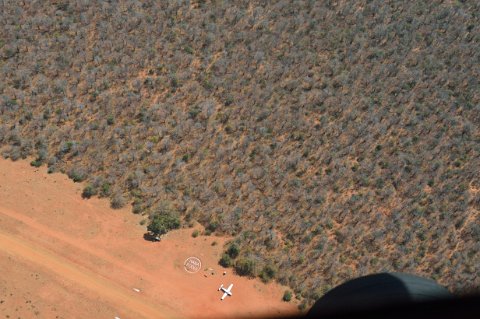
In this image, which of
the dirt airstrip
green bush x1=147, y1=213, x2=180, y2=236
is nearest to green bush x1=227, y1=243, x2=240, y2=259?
the dirt airstrip

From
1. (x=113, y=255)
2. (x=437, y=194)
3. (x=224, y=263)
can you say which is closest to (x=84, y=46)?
(x=113, y=255)

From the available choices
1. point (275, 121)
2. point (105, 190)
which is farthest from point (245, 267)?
point (275, 121)

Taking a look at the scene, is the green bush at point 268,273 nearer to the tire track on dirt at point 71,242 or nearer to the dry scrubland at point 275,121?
the dry scrubland at point 275,121

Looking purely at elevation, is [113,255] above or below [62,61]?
below

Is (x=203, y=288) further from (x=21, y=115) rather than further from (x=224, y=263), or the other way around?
(x=21, y=115)

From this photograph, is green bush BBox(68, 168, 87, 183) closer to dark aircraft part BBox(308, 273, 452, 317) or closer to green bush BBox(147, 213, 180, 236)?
green bush BBox(147, 213, 180, 236)

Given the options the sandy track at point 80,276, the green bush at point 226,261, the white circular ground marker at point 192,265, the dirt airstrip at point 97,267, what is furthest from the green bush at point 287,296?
the sandy track at point 80,276

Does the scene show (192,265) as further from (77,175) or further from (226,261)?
(77,175)
